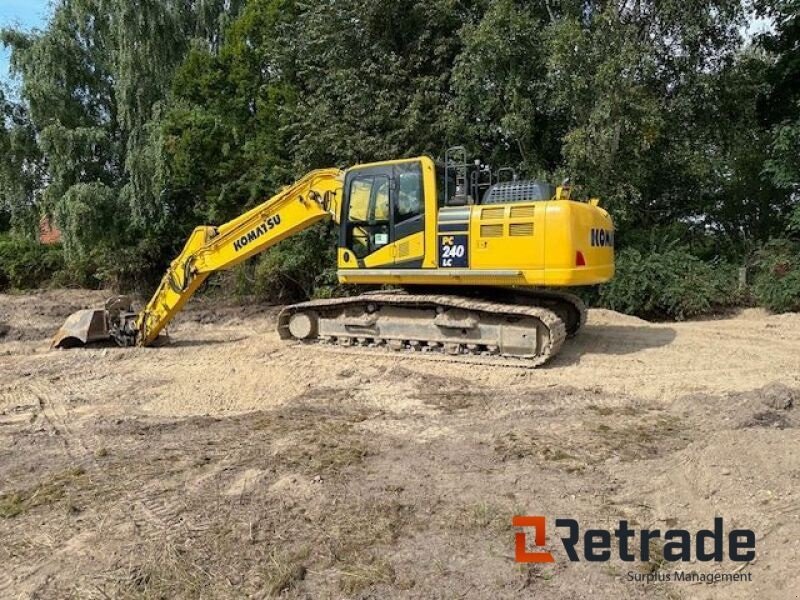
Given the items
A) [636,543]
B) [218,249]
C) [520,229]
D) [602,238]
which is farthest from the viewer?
[218,249]

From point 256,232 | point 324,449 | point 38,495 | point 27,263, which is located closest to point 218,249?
point 256,232

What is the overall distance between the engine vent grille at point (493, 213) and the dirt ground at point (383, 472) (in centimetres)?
190

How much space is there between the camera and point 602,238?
324 inches

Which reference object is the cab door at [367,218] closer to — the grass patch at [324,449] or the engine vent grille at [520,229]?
the engine vent grille at [520,229]

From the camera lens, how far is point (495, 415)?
608 cm

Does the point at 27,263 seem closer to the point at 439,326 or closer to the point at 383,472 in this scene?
the point at 439,326

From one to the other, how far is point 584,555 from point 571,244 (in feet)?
15.6

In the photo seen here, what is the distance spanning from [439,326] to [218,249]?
3.60m

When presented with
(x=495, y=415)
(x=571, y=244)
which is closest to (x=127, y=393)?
(x=495, y=415)

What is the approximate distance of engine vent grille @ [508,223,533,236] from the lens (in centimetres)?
767

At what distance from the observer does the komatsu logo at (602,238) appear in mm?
7934

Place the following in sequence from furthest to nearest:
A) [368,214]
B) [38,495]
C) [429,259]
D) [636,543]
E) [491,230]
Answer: [368,214]
[429,259]
[491,230]
[38,495]
[636,543]

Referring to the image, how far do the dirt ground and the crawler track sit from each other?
1.10 feet

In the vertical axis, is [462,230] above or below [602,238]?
above
